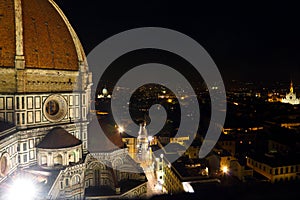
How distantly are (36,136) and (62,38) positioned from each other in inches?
279

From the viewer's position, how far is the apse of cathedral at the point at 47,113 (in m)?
17.4

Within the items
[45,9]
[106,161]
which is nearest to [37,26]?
[45,9]

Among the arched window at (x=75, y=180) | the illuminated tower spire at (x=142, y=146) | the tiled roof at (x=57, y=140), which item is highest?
the tiled roof at (x=57, y=140)

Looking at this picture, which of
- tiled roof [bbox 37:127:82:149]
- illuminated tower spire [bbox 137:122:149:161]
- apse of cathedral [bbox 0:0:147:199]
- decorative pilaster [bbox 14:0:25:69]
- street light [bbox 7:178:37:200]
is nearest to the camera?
street light [bbox 7:178:37:200]

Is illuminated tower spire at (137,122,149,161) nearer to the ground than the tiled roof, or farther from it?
nearer to the ground

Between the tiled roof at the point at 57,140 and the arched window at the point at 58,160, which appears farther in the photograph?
the tiled roof at the point at 57,140

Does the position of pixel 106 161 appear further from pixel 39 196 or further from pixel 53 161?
pixel 39 196

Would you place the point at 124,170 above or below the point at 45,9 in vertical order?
below

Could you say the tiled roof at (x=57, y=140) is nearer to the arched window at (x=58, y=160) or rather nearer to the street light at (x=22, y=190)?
the arched window at (x=58, y=160)

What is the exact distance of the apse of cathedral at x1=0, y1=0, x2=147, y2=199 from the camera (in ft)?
57.1

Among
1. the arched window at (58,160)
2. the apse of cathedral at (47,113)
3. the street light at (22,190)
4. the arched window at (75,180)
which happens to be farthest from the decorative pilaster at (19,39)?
the arched window at (75,180)

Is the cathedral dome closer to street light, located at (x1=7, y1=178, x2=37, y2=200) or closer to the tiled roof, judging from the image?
the tiled roof

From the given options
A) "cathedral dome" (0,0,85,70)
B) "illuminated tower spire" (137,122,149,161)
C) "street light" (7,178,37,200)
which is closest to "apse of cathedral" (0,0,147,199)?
"cathedral dome" (0,0,85,70)

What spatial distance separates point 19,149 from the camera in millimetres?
17641
